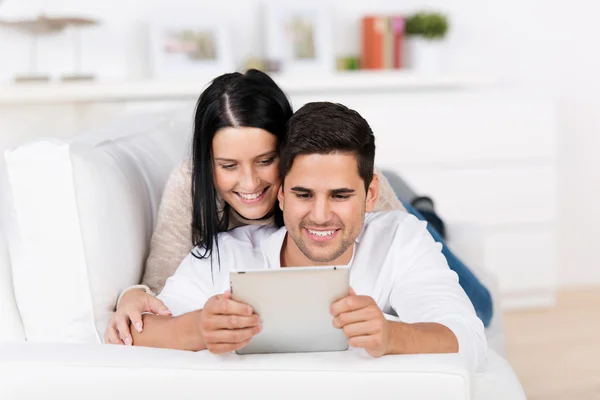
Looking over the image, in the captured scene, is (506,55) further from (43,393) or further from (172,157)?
(43,393)

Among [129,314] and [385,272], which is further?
[385,272]

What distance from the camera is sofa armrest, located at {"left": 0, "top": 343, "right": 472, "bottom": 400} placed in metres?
1.32

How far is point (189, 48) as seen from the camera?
3.96 metres

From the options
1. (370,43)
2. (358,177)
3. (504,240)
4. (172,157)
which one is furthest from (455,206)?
(358,177)

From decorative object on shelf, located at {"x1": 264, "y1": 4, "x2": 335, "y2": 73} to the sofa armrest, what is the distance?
2.79 meters

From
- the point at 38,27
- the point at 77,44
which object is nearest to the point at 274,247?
the point at 38,27

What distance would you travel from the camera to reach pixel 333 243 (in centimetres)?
166

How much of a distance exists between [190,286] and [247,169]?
290mm

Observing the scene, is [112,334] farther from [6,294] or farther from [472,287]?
[472,287]

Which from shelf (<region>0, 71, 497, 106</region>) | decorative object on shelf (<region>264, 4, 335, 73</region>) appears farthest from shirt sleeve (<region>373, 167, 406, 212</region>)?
decorative object on shelf (<region>264, 4, 335, 73</region>)

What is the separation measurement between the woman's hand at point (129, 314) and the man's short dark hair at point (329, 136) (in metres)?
0.36

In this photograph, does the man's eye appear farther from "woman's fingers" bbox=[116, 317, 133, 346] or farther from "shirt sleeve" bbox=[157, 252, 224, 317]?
"woman's fingers" bbox=[116, 317, 133, 346]

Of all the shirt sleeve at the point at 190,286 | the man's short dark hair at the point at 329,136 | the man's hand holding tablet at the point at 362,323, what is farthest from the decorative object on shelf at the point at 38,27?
the man's hand holding tablet at the point at 362,323

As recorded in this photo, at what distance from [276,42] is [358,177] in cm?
251
